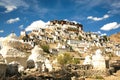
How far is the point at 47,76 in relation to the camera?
31328 millimetres

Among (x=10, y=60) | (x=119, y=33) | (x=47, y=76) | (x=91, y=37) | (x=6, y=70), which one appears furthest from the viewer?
(x=119, y=33)

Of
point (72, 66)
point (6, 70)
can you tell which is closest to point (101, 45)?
point (72, 66)

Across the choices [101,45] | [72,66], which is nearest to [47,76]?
[72,66]

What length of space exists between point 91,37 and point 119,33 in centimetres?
3664

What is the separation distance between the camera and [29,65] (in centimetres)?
3681

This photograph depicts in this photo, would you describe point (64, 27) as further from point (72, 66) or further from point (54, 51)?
point (72, 66)

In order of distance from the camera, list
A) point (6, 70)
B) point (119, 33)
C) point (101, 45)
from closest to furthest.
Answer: point (6, 70) → point (101, 45) → point (119, 33)

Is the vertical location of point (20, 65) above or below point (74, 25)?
below

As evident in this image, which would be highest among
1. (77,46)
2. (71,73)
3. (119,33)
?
(119,33)

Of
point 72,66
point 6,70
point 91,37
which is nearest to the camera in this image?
point 6,70

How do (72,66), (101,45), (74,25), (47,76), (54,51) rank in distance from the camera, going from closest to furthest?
(47,76) < (72,66) < (54,51) < (101,45) < (74,25)

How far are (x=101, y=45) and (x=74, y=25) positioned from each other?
34.1 m

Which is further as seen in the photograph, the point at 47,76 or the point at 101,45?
the point at 101,45

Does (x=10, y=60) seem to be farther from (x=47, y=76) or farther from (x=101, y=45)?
(x=101, y=45)
